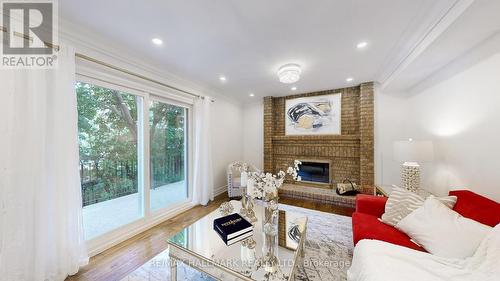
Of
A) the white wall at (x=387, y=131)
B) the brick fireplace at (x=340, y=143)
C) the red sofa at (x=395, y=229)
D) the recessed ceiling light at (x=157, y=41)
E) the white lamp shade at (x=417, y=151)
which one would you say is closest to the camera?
the red sofa at (x=395, y=229)

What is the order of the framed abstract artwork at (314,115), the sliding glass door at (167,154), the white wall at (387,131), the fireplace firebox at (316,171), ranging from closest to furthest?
the sliding glass door at (167,154) → the white wall at (387,131) → the framed abstract artwork at (314,115) → the fireplace firebox at (316,171)

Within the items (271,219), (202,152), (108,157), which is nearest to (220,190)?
(202,152)

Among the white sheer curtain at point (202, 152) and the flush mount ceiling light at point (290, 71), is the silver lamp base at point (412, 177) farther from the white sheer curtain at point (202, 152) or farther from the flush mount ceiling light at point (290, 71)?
the white sheer curtain at point (202, 152)

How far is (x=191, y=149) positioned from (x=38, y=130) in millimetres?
2099

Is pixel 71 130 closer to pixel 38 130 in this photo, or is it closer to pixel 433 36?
pixel 38 130

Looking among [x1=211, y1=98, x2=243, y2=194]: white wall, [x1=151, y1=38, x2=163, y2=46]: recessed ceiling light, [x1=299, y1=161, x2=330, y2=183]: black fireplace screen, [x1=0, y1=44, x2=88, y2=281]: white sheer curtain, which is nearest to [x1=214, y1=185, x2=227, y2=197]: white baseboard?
[x1=211, y1=98, x2=243, y2=194]: white wall

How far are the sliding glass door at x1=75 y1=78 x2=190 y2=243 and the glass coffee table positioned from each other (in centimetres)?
129

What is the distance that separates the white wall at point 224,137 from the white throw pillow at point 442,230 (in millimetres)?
3289

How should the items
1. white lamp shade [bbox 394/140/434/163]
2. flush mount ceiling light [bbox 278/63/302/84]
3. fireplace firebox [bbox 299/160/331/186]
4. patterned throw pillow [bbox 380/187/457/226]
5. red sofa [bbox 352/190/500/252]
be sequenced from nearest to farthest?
red sofa [bbox 352/190/500/252] → patterned throw pillow [bbox 380/187/457/226] → white lamp shade [bbox 394/140/434/163] → flush mount ceiling light [bbox 278/63/302/84] → fireplace firebox [bbox 299/160/331/186]

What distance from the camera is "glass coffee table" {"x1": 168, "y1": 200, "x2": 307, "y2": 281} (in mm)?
1195

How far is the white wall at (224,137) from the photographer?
3.99 meters

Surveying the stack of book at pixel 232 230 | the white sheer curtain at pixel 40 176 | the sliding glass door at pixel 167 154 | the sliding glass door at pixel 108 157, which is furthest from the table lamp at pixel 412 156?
the white sheer curtain at pixel 40 176

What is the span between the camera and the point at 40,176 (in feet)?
4.81

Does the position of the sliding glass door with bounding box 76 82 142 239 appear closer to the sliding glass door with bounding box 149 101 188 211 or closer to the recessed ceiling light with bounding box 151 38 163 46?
the sliding glass door with bounding box 149 101 188 211
